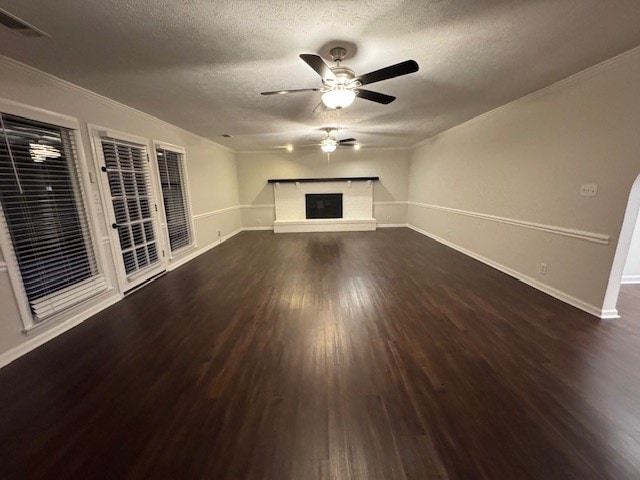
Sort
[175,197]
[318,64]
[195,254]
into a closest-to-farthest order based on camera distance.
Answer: [318,64] < [175,197] < [195,254]

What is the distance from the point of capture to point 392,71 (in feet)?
6.61

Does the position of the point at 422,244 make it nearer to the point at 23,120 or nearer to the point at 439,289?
the point at 439,289

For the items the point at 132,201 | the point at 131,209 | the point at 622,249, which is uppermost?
the point at 132,201

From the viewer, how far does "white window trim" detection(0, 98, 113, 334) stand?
2.18 metres

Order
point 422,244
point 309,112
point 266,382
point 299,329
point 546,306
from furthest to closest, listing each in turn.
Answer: point 422,244 < point 309,112 < point 546,306 < point 299,329 < point 266,382

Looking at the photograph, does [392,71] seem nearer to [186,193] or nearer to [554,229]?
[554,229]

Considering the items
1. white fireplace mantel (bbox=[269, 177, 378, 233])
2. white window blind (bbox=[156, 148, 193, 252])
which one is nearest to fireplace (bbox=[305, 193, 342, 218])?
white fireplace mantel (bbox=[269, 177, 378, 233])

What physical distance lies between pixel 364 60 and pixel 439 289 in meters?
2.85

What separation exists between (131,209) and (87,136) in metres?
1.02

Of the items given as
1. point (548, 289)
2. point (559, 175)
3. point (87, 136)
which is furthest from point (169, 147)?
point (548, 289)

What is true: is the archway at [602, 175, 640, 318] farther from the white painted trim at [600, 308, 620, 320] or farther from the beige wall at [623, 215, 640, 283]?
the beige wall at [623, 215, 640, 283]

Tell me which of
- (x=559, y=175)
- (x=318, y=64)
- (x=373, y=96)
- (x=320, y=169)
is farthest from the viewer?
(x=320, y=169)

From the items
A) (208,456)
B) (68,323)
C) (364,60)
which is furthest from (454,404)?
(68,323)

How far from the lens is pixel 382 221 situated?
8273 mm
